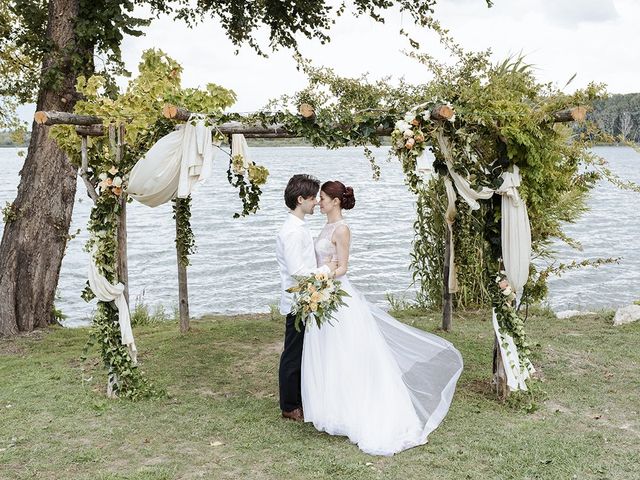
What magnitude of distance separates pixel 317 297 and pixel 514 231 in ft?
6.72

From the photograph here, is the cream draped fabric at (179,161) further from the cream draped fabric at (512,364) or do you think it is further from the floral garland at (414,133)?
the cream draped fabric at (512,364)

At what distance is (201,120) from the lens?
7.13 m

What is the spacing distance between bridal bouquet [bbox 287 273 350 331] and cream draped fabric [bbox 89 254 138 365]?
6.62 ft

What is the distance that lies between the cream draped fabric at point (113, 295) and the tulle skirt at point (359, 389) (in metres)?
1.92

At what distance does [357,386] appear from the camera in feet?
20.3

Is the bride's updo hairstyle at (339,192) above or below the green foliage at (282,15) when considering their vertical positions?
below

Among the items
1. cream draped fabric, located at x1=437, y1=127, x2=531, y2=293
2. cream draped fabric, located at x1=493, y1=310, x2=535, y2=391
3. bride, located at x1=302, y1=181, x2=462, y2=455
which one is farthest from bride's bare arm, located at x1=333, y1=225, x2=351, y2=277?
cream draped fabric, located at x1=493, y1=310, x2=535, y2=391

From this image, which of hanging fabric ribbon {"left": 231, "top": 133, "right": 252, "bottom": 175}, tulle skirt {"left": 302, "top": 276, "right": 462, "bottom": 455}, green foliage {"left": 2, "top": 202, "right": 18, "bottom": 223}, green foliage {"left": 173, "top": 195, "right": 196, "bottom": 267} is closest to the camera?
tulle skirt {"left": 302, "top": 276, "right": 462, "bottom": 455}

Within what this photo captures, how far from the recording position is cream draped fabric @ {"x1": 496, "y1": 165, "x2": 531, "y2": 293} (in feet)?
21.8

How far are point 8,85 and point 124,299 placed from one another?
19.1 ft

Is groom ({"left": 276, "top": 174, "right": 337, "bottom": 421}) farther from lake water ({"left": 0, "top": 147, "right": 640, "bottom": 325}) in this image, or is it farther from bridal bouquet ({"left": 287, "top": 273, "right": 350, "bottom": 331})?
lake water ({"left": 0, "top": 147, "right": 640, "bottom": 325})

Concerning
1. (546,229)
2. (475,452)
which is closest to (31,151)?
(546,229)

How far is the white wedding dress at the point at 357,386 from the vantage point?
19.8ft

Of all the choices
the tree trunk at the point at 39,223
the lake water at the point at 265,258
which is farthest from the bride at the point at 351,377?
the tree trunk at the point at 39,223
